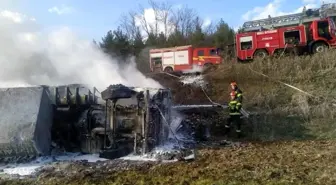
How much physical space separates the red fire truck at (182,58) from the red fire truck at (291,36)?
274 centimetres

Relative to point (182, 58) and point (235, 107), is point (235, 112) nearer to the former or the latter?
point (235, 107)

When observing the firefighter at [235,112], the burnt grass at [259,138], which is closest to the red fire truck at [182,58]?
the burnt grass at [259,138]

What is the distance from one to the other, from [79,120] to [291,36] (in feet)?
45.1

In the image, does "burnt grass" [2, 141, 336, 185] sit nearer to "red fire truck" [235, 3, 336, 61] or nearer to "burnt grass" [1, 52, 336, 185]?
"burnt grass" [1, 52, 336, 185]

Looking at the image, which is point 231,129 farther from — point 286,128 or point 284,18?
point 284,18

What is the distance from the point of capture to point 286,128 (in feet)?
35.8

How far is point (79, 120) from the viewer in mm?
8438

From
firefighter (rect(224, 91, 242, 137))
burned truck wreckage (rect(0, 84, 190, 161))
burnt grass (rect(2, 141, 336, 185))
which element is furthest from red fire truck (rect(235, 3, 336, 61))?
burned truck wreckage (rect(0, 84, 190, 161))

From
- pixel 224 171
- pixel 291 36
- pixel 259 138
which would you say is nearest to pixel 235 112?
pixel 259 138

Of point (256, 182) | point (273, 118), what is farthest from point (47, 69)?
point (256, 182)

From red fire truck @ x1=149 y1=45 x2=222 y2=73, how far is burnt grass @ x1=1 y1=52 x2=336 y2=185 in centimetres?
493

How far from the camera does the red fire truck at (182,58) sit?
23.6 meters

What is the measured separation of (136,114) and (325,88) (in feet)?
24.9

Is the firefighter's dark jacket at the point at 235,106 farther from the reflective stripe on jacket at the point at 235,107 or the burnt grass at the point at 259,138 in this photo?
the burnt grass at the point at 259,138
